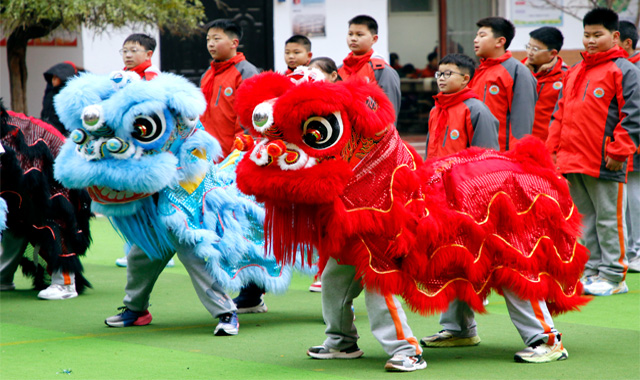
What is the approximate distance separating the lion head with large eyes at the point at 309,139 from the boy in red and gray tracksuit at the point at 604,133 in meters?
2.67

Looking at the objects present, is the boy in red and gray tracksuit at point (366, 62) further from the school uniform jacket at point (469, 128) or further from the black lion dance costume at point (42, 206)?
the black lion dance costume at point (42, 206)

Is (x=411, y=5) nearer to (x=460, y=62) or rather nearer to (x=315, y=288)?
(x=315, y=288)

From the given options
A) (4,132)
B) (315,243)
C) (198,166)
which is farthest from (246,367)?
(4,132)

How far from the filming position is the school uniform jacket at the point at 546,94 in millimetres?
7559

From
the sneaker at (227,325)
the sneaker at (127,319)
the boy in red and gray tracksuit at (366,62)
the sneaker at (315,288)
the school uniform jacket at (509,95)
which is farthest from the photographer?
the boy in red and gray tracksuit at (366,62)

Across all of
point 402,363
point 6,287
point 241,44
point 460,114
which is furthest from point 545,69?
point 241,44

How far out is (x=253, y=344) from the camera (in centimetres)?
490

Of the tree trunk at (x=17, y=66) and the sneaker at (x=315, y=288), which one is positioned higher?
the tree trunk at (x=17, y=66)

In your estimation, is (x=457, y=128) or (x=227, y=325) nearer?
(x=227, y=325)

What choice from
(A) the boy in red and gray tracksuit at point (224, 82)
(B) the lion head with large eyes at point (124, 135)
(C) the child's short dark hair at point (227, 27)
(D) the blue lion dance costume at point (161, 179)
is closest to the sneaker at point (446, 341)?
(D) the blue lion dance costume at point (161, 179)

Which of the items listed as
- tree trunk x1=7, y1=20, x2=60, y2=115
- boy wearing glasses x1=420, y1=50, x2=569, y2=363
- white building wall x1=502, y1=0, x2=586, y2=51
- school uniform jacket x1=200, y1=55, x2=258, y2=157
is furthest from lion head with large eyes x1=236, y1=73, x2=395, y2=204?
white building wall x1=502, y1=0, x2=586, y2=51

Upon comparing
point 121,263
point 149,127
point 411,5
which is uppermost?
point 411,5

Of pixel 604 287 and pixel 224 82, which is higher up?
pixel 224 82

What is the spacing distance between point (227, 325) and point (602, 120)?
2.98 metres
